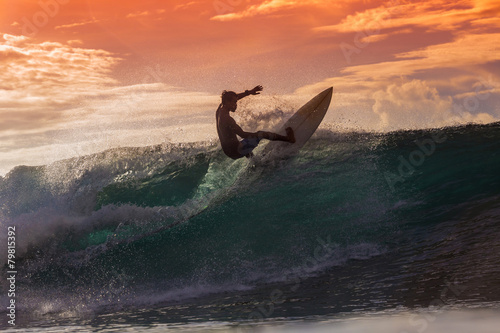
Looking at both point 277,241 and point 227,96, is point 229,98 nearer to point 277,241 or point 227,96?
point 227,96

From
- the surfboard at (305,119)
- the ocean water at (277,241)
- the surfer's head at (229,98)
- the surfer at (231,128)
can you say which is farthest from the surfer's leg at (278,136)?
the surfer's head at (229,98)

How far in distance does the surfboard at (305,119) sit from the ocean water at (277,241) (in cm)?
20

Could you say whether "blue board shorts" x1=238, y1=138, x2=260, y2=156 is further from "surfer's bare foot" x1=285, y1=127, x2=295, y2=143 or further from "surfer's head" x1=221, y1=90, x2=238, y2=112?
"surfer's bare foot" x1=285, y1=127, x2=295, y2=143

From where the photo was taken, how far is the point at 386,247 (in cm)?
588

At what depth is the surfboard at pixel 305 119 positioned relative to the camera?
28.3 feet

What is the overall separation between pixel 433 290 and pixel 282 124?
16.3ft

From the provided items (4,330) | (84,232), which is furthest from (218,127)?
(4,330)

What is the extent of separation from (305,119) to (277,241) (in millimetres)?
3130

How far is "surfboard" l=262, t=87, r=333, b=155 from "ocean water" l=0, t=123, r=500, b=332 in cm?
20

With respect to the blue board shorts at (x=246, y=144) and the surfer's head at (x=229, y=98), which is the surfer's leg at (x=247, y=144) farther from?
the surfer's head at (x=229, y=98)

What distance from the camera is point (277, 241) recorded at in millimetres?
6309

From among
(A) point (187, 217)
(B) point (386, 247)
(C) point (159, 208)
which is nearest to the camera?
(B) point (386, 247)

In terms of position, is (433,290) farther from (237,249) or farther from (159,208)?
(159,208)

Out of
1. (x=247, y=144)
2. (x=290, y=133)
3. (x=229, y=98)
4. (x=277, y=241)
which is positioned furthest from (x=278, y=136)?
(x=277, y=241)
